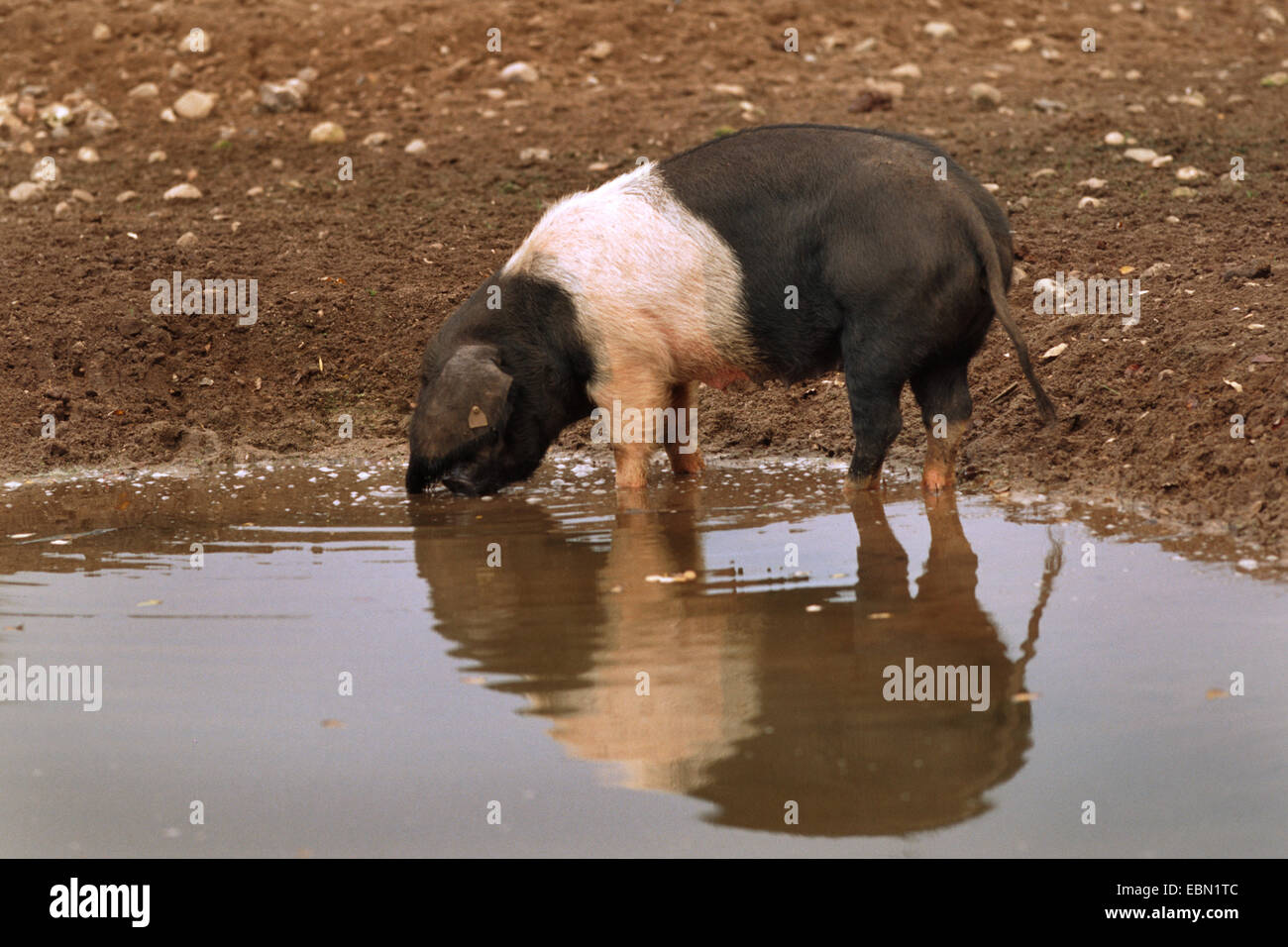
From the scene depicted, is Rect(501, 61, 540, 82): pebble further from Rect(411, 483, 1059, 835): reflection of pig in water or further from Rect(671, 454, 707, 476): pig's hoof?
Rect(411, 483, 1059, 835): reflection of pig in water

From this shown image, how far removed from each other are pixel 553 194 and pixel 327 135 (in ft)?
7.49

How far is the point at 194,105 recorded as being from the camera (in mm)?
11836

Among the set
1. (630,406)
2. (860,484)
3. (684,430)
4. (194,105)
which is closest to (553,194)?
(684,430)

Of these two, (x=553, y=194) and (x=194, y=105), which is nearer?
(x=553, y=194)

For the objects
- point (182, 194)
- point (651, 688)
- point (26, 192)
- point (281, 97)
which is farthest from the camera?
point (281, 97)

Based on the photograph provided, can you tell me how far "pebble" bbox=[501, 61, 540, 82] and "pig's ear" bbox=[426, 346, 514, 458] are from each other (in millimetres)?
6011

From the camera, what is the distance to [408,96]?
1191cm

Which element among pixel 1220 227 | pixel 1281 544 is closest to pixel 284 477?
pixel 1281 544

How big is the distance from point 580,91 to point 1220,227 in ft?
17.6

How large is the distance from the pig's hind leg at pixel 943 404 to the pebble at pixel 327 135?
6314 mm

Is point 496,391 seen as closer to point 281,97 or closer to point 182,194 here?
point 182,194

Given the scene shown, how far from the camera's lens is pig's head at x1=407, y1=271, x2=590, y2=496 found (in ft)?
21.4

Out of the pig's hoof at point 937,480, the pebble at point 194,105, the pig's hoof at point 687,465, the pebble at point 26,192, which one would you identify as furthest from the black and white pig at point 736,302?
the pebble at point 194,105

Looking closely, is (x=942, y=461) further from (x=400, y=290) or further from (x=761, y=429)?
(x=400, y=290)
